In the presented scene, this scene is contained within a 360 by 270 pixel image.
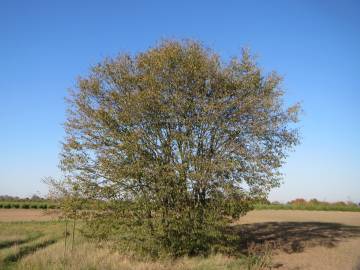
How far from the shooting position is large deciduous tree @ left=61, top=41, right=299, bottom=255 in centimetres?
1847

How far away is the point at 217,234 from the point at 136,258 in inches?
139

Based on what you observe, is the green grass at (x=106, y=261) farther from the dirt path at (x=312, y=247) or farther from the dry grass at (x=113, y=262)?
the dirt path at (x=312, y=247)

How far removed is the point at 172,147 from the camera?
1919cm

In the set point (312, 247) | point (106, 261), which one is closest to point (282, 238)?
point (312, 247)

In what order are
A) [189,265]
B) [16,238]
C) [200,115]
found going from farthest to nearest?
[16,238]
[200,115]
[189,265]

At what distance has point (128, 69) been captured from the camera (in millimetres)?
20531

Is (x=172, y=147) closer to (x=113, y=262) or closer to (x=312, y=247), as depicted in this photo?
(x=113, y=262)

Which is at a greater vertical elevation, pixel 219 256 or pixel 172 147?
pixel 172 147

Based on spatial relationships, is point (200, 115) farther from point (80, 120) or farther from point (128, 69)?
point (80, 120)

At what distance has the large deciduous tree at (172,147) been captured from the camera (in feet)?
60.6

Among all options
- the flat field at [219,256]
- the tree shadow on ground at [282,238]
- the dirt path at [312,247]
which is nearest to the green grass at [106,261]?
the flat field at [219,256]

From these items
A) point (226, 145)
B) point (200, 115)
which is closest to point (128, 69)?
point (200, 115)

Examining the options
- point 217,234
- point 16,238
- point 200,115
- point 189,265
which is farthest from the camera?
point 16,238

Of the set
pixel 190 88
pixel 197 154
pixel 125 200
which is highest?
pixel 190 88
